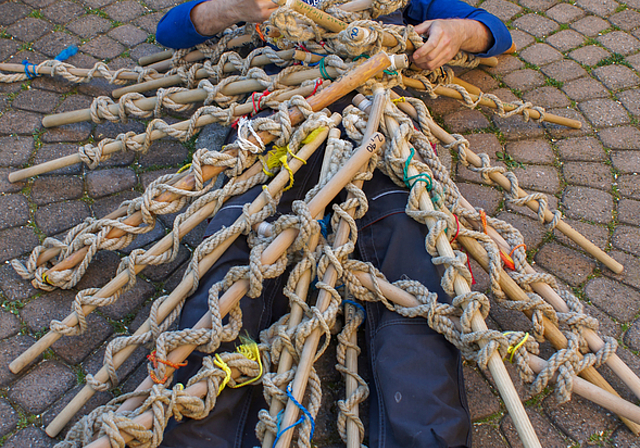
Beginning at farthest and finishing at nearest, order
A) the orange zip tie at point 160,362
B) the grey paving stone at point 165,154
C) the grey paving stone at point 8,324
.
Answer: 1. the grey paving stone at point 165,154
2. the grey paving stone at point 8,324
3. the orange zip tie at point 160,362

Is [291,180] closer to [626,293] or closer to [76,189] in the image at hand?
[76,189]

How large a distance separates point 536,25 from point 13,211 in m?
2.69

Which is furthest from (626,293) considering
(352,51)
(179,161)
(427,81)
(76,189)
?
(76,189)

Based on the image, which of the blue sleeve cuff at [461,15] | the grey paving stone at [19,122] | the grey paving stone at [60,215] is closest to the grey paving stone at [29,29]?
the grey paving stone at [19,122]

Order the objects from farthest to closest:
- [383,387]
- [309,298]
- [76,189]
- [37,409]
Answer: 1. [76,189]
2. [309,298]
3. [37,409]
4. [383,387]

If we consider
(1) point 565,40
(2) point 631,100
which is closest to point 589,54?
(1) point 565,40

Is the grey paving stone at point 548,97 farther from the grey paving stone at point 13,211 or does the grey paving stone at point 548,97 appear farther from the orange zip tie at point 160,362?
the grey paving stone at point 13,211

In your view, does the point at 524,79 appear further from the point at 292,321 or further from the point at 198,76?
the point at 292,321

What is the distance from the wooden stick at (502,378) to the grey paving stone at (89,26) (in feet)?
6.82

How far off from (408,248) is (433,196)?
0.18 metres

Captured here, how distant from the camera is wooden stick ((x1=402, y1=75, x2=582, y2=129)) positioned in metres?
1.84

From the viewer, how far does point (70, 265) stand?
4.51 ft

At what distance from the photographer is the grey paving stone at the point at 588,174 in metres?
1.78

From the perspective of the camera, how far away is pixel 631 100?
2076 millimetres
